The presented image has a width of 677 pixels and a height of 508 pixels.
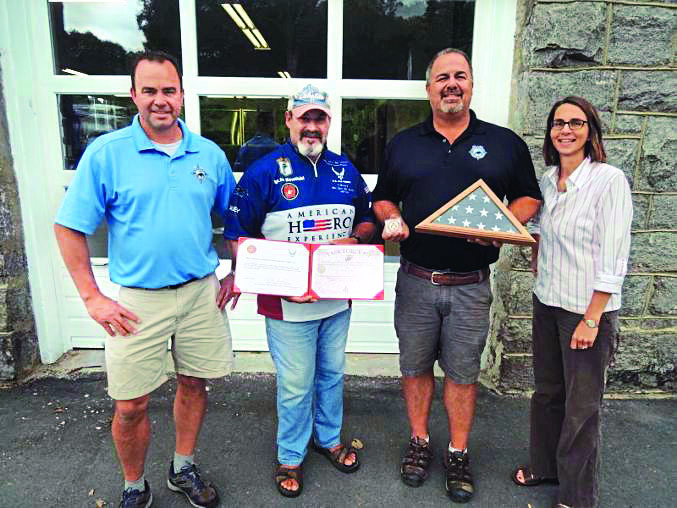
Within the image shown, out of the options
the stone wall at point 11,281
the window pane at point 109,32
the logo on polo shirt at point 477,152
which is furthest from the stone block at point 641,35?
the stone wall at point 11,281

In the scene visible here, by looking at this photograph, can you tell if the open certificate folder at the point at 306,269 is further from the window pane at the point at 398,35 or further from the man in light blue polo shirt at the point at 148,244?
the window pane at the point at 398,35

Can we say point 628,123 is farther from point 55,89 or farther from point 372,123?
point 55,89

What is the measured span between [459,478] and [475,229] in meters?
1.30

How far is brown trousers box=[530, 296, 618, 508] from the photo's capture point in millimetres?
2061

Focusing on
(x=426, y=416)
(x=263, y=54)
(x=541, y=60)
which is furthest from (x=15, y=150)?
(x=541, y=60)

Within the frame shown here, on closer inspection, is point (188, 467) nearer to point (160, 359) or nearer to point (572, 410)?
point (160, 359)

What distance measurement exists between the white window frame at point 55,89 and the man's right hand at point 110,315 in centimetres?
194

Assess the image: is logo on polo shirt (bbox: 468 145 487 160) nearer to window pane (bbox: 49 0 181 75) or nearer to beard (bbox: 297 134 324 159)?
beard (bbox: 297 134 324 159)

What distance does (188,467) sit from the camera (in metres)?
2.34

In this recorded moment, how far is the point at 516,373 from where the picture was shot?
3.30 meters

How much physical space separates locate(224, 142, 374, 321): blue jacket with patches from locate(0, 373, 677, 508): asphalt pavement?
94 cm

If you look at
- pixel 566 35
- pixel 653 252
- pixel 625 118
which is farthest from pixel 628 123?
pixel 653 252

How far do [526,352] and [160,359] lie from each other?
7.97ft

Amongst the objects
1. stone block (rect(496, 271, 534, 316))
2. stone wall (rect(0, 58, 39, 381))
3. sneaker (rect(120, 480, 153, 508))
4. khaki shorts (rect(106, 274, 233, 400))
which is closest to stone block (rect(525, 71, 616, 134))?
stone block (rect(496, 271, 534, 316))
